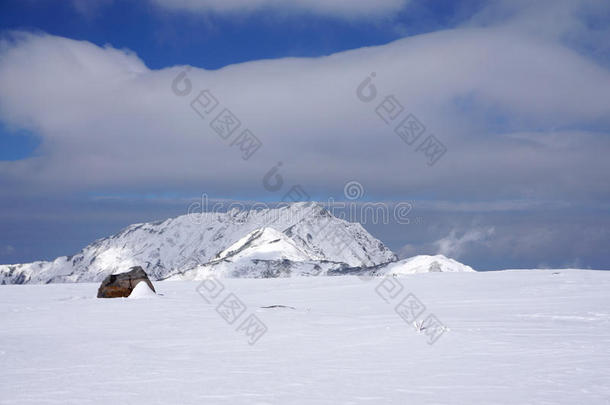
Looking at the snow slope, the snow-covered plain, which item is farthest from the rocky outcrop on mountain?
the snow slope

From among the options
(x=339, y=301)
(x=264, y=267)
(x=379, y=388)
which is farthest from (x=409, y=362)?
(x=264, y=267)

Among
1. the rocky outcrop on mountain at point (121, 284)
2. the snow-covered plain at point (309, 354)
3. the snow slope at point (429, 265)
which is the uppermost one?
the snow slope at point (429, 265)

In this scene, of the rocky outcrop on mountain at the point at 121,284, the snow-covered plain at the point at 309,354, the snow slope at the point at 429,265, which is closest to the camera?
the snow-covered plain at the point at 309,354

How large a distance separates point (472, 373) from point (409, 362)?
124 cm

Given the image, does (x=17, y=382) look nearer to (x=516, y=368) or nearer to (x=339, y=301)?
(x=516, y=368)

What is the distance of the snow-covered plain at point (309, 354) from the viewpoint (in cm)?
685

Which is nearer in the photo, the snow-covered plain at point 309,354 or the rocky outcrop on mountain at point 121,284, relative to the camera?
the snow-covered plain at point 309,354

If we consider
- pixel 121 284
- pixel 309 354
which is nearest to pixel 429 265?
pixel 121 284

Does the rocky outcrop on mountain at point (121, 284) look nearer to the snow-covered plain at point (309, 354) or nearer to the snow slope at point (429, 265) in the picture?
the snow-covered plain at point (309, 354)

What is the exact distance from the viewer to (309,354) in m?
9.89

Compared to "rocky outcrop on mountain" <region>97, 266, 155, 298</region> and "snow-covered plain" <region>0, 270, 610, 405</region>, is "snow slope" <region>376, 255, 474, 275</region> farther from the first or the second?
"snow-covered plain" <region>0, 270, 610, 405</region>

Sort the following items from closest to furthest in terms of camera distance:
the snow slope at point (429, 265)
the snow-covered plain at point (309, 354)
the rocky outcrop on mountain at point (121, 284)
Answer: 1. the snow-covered plain at point (309, 354)
2. the rocky outcrop on mountain at point (121, 284)
3. the snow slope at point (429, 265)

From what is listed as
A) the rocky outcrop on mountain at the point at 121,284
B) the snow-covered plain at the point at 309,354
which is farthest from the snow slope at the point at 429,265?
the snow-covered plain at the point at 309,354

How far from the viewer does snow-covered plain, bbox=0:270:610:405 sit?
270 inches
